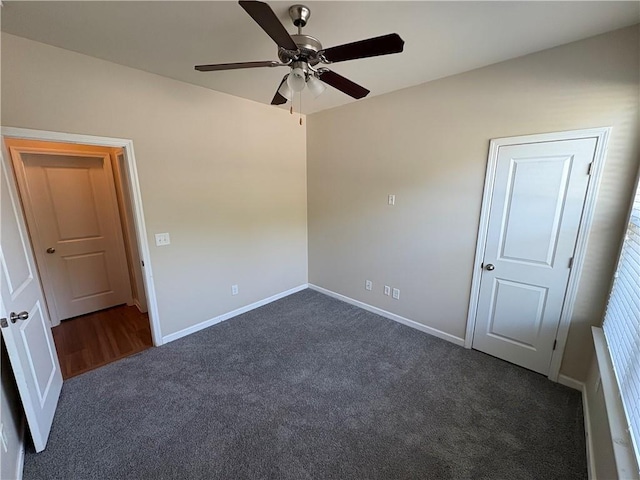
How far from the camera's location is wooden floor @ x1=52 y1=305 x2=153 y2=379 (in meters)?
2.53

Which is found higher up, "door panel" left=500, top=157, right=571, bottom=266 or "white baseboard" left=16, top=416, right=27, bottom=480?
"door panel" left=500, top=157, right=571, bottom=266

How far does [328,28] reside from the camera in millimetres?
1724

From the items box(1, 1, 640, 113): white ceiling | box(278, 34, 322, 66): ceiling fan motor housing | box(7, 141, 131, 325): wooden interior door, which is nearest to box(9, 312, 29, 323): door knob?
box(1, 1, 640, 113): white ceiling

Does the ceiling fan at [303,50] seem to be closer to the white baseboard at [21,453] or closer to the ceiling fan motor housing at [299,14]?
the ceiling fan motor housing at [299,14]

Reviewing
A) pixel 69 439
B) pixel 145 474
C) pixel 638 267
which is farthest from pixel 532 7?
pixel 69 439

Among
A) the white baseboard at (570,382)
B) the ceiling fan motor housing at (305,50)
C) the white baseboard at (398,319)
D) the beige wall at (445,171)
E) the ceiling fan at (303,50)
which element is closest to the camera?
the ceiling fan at (303,50)

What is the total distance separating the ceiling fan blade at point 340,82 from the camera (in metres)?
1.60

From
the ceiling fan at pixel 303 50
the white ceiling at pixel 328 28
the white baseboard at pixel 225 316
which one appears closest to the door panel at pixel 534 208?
the white ceiling at pixel 328 28

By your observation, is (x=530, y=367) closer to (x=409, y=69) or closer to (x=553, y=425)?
(x=553, y=425)

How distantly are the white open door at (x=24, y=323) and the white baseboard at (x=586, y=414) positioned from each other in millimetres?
3251

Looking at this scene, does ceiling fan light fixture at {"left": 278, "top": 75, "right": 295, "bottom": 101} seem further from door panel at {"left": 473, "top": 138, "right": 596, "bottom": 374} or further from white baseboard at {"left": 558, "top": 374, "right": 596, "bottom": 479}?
white baseboard at {"left": 558, "top": 374, "right": 596, "bottom": 479}

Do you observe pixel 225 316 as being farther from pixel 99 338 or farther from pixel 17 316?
pixel 17 316

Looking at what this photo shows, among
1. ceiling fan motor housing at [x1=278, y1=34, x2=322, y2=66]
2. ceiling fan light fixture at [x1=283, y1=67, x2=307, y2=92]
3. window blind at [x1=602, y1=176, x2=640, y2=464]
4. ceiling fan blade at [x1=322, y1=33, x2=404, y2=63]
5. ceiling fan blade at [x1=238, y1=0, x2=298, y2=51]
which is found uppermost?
ceiling fan motor housing at [x1=278, y1=34, x2=322, y2=66]

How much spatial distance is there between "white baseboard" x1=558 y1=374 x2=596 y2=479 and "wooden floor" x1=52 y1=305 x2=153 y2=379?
140 inches
